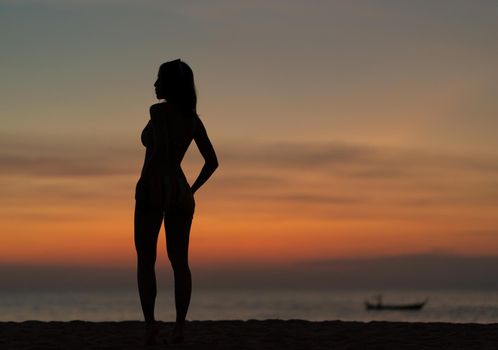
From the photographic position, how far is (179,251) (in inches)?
366

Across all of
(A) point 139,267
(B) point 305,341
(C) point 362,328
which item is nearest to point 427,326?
(C) point 362,328

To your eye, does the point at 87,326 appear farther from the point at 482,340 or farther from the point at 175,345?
the point at 482,340

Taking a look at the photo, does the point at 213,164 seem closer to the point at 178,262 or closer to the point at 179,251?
the point at 179,251

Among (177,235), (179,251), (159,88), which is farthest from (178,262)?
(159,88)

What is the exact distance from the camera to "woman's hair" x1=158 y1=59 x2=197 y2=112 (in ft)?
29.3

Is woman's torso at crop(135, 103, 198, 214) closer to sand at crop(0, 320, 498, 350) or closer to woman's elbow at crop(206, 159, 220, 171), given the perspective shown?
woman's elbow at crop(206, 159, 220, 171)

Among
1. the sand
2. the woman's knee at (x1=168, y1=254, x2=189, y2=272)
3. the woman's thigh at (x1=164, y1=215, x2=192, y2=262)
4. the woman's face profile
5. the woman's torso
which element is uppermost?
the woman's face profile

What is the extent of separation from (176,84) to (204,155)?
0.93m

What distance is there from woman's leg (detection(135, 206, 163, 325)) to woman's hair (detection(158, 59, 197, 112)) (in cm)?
117

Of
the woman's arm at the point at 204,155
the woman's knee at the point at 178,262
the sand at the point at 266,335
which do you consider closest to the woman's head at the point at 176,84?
the woman's arm at the point at 204,155

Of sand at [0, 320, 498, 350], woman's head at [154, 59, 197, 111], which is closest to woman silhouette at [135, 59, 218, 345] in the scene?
woman's head at [154, 59, 197, 111]

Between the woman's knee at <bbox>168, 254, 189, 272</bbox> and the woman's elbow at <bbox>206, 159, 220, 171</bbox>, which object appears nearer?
the woman's knee at <bbox>168, 254, 189, 272</bbox>

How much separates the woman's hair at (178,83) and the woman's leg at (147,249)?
1.17 metres

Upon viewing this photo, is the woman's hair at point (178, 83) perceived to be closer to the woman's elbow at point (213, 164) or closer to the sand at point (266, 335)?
the woman's elbow at point (213, 164)
